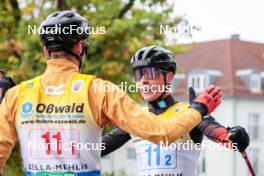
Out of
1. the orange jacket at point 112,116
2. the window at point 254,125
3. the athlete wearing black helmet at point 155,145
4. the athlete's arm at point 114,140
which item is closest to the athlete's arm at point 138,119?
the orange jacket at point 112,116

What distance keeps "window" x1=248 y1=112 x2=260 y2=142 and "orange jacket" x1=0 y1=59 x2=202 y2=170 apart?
3763cm

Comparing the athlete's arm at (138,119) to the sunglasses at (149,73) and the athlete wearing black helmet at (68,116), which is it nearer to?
the athlete wearing black helmet at (68,116)

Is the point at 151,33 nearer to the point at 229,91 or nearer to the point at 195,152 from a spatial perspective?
the point at 195,152

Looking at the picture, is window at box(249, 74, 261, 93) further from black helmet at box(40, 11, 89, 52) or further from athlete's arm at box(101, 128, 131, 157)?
black helmet at box(40, 11, 89, 52)

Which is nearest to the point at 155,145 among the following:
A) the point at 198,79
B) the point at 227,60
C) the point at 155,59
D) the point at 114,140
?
the point at 114,140

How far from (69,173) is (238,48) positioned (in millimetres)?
38676

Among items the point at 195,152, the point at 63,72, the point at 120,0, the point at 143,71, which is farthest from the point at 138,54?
the point at 120,0

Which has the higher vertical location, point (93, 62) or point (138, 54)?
point (93, 62)

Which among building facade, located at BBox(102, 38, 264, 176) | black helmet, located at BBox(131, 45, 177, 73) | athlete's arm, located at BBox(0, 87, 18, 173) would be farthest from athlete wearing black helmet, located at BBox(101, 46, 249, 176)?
building facade, located at BBox(102, 38, 264, 176)

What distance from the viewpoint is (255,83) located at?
43031mm

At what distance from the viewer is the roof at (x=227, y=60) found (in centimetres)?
4012

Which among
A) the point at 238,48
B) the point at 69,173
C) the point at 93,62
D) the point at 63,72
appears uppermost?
the point at 238,48

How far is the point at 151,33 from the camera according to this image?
634 inches

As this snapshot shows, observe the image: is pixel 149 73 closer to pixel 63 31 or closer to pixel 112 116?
pixel 63 31
